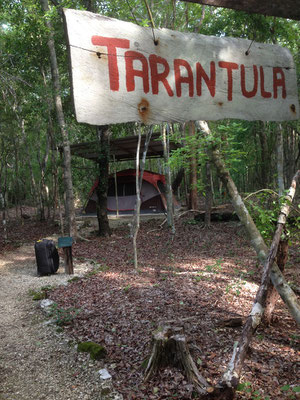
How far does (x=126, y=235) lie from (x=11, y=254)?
4.15 m

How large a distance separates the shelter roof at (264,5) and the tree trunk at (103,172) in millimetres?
9800

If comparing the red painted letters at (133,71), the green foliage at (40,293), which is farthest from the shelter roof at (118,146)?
the red painted letters at (133,71)

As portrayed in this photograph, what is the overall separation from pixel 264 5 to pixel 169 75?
627 mm

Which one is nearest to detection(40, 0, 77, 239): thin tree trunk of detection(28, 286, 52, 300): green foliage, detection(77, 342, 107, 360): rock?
detection(28, 286, 52, 300): green foliage

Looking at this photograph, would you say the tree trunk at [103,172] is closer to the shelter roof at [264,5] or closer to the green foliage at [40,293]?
the green foliage at [40,293]

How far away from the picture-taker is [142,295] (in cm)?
538

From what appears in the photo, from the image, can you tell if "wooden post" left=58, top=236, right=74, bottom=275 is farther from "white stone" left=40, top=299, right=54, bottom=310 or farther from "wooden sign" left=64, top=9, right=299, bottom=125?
"wooden sign" left=64, top=9, right=299, bottom=125

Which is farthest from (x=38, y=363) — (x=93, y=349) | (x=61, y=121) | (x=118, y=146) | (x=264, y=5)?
(x=118, y=146)

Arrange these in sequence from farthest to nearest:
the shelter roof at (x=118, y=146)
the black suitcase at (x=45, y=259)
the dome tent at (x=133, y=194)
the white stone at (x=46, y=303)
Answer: the dome tent at (x=133, y=194), the shelter roof at (x=118, y=146), the black suitcase at (x=45, y=259), the white stone at (x=46, y=303)

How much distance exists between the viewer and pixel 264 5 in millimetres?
1601

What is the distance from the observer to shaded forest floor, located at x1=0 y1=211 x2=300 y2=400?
3033 millimetres

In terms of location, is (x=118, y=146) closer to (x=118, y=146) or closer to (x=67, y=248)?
(x=118, y=146)

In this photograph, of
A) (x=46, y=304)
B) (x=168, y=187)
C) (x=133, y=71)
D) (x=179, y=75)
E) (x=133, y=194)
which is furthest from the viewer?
(x=133, y=194)

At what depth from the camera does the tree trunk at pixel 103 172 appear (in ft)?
37.0
